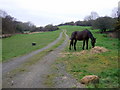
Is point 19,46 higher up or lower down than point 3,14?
lower down

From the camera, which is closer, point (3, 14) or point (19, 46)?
point (19, 46)

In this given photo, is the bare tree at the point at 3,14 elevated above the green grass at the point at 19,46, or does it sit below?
above

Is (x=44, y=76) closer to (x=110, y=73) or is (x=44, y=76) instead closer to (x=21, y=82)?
(x=21, y=82)

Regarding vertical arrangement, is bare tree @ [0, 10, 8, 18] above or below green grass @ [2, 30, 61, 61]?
above

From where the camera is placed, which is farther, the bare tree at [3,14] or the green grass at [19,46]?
the bare tree at [3,14]

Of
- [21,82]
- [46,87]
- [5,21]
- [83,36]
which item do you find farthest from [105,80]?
[5,21]

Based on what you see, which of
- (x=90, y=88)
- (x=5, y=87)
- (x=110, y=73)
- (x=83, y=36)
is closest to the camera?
(x=90, y=88)

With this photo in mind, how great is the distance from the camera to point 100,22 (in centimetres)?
4841

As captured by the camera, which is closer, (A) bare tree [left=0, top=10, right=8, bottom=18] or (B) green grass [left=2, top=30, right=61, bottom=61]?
(B) green grass [left=2, top=30, right=61, bottom=61]

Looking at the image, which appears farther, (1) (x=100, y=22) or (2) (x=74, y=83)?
(1) (x=100, y=22)

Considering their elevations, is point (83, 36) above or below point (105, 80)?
above

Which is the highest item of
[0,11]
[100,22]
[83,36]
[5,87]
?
[0,11]

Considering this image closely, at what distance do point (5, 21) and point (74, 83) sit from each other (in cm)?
5784

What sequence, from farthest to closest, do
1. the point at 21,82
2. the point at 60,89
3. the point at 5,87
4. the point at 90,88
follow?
1. the point at 21,82
2. the point at 5,87
3. the point at 60,89
4. the point at 90,88
